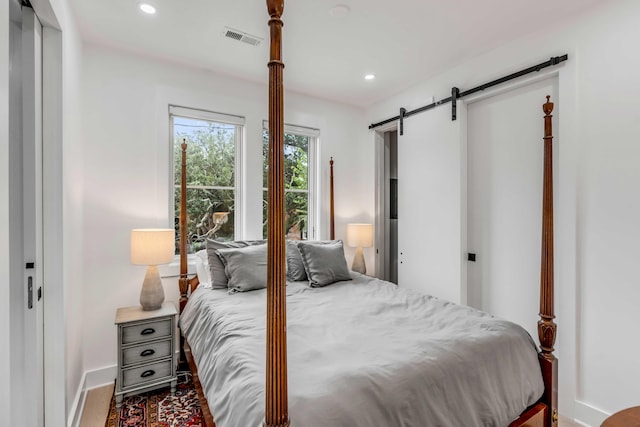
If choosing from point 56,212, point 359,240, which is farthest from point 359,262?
point 56,212

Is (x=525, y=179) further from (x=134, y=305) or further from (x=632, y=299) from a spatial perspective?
(x=134, y=305)

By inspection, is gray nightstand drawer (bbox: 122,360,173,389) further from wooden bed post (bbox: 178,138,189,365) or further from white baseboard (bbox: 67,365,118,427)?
wooden bed post (bbox: 178,138,189,365)

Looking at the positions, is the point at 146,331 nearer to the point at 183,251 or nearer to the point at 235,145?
the point at 183,251

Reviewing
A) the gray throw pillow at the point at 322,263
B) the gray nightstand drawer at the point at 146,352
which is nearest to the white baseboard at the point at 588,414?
the gray throw pillow at the point at 322,263

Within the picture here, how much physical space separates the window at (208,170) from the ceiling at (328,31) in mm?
486


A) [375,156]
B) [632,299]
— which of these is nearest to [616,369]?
[632,299]

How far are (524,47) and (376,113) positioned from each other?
67.0 inches

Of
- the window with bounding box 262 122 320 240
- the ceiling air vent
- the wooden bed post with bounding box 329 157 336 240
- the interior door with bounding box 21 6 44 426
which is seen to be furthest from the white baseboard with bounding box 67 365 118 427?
the ceiling air vent

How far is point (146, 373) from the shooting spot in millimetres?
2270

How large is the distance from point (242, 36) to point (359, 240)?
2.29 metres

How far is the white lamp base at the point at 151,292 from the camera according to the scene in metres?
2.41

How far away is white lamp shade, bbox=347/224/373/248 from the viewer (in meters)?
3.59

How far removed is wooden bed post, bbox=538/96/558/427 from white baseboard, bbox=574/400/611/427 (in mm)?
699

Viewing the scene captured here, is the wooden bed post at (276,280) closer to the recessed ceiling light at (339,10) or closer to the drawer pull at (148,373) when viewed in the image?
the recessed ceiling light at (339,10)
